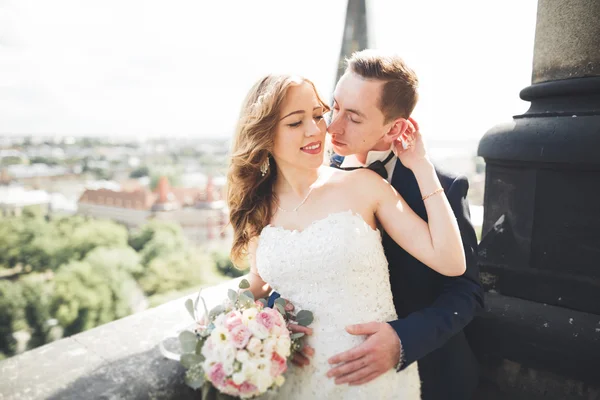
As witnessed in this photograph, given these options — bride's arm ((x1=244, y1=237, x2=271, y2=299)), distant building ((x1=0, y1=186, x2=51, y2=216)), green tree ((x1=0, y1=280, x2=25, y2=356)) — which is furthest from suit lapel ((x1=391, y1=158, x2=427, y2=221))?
distant building ((x1=0, y1=186, x2=51, y2=216))

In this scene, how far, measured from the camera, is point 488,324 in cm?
207

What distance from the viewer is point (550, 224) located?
2.03 meters

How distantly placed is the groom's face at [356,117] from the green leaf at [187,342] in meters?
0.91

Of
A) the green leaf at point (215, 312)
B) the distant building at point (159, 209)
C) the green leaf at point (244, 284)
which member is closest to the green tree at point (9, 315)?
the distant building at point (159, 209)

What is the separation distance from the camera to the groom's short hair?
64.2 inches

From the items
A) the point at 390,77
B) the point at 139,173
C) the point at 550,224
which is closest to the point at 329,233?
the point at 390,77

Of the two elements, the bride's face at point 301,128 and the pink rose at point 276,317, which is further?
the bride's face at point 301,128

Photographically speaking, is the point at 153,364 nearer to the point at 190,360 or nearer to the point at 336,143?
the point at 190,360

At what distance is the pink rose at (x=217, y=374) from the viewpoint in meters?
1.29

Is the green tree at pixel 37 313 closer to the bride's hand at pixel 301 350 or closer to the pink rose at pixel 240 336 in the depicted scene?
the bride's hand at pixel 301 350

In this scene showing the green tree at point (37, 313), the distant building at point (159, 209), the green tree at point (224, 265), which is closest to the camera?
the green tree at point (37, 313)

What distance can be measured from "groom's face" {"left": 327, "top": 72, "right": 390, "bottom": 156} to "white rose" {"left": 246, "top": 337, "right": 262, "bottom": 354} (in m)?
0.83

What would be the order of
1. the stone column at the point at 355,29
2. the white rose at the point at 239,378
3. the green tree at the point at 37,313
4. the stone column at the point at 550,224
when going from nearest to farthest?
the white rose at the point at 239,378 → the stone column at the point at 550,224 → the stone column at the point at 355,29 → the green tree at the point at 37,313

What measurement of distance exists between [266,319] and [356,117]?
33.3 inches
